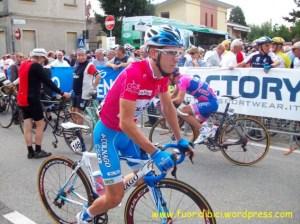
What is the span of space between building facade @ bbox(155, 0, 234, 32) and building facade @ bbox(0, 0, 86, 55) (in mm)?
25323

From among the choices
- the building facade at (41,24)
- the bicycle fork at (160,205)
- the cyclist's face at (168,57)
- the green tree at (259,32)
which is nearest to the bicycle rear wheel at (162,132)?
the bicycle fork at (160,205)

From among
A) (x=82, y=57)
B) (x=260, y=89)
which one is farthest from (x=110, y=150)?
(x=82, y=57)

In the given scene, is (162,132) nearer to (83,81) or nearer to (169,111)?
(83,81)

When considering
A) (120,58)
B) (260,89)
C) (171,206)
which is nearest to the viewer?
(171,206)

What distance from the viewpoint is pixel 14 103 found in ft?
32.3

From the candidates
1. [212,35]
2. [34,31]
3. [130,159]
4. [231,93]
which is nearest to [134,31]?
[34,31]

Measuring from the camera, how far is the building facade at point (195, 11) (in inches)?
2213

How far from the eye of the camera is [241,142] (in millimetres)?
6277

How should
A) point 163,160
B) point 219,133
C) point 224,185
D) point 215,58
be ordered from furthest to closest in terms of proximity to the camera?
point 215,58 → point 219,133 → point 224,185 → point 163,160

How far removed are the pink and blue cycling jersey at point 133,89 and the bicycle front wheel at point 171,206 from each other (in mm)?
584

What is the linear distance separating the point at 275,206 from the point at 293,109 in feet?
9.43

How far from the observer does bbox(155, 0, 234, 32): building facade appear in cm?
5622

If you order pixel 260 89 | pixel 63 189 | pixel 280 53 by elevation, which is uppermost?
pixel 280 53

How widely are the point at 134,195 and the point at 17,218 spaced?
1.95 metres
